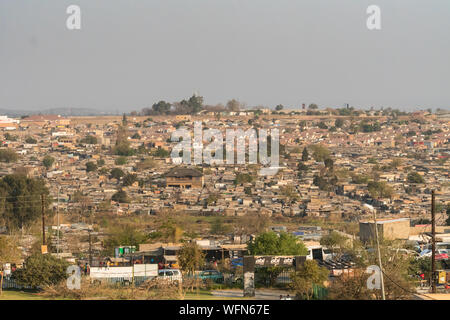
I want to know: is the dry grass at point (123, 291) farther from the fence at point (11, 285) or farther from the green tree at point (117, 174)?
the green tree at point (117, 174)

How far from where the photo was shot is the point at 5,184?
3441 centimetres

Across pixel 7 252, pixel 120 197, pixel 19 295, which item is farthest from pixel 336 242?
pixel 120 197

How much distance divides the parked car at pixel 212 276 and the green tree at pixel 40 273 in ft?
11.0

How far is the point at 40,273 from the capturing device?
646 inches

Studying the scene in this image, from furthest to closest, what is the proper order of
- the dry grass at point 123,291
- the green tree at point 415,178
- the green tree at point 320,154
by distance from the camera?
the green tree at point 320,154 → the green tree at point 415,178 → the dry grass at point 123,291

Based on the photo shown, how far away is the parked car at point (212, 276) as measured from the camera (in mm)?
17625

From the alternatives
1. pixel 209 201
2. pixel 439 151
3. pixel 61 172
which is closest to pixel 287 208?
pixel 209 201

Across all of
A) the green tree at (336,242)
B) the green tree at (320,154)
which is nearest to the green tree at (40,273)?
the green tree at (336,242)

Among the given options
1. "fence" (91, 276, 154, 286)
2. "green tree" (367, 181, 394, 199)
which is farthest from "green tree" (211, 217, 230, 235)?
"fence" (91, 276, 154, 286)

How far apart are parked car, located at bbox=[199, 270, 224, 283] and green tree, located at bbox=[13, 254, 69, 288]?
3.36 meters

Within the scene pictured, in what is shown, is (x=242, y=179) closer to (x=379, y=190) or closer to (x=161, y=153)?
(x=379, y=190)

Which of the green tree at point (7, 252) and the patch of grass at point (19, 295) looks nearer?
the patch of grass at point (19, 295)

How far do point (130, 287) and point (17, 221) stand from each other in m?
17.2
